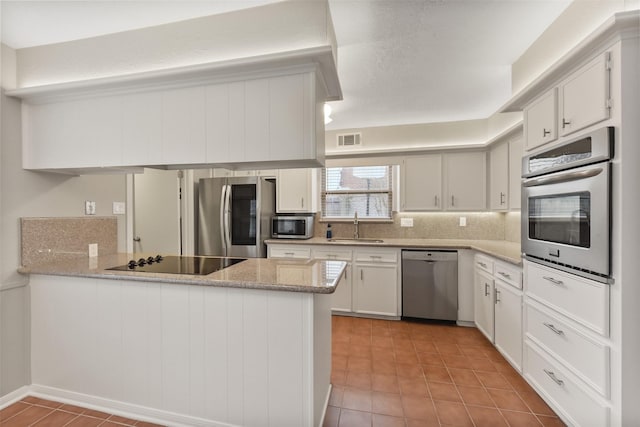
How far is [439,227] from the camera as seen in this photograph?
4027 millimetres

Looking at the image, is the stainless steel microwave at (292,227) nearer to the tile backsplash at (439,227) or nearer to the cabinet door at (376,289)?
the tile backsplash at (439,227)

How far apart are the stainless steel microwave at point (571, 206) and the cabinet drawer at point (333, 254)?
1.88 m

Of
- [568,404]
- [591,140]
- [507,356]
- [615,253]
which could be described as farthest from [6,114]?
[507,356]

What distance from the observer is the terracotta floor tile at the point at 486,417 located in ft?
5.90

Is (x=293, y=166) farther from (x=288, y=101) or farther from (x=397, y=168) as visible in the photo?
(x=397, y=168)

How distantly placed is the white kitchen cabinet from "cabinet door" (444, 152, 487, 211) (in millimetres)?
1811

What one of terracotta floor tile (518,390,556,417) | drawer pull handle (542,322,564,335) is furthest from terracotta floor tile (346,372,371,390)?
drawer pull handle (542,322,564,335)

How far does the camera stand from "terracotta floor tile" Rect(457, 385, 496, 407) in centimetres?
200

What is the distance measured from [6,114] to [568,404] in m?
4.06

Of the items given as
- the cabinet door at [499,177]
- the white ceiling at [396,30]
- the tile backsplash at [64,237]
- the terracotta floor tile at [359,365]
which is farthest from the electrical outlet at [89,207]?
the cabinet door at [499,177]

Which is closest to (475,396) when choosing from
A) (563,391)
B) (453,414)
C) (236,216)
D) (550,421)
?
(453,414)

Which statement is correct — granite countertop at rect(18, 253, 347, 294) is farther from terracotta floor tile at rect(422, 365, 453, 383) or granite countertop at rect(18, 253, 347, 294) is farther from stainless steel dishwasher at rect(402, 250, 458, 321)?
stainless steel dishwasher at rect(402, 250, 458, 321)

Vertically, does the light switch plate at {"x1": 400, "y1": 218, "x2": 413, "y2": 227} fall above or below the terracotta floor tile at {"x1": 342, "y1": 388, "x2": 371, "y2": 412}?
above

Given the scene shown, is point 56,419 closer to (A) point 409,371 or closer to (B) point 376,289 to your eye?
(A) point 409,371
